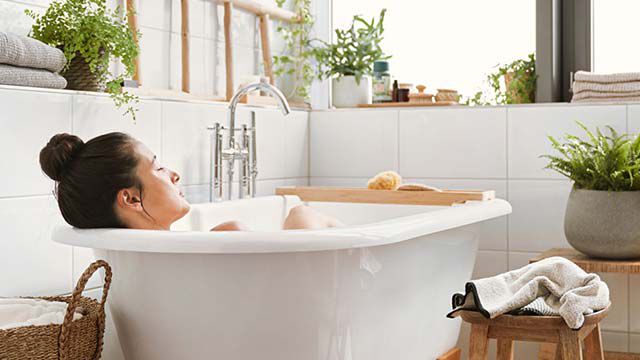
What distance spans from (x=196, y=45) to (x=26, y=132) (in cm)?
112

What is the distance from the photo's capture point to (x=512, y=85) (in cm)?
325

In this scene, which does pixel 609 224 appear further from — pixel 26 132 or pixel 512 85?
pixel 26 132

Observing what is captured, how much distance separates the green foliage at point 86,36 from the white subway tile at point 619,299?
1740 mm

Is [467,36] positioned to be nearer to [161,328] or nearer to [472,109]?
[472,109]

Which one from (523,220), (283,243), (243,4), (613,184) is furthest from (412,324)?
(243,4)

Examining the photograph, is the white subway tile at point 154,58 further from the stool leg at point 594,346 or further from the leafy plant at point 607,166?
the stool leg at point 594,346

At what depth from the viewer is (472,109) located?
3.05 m

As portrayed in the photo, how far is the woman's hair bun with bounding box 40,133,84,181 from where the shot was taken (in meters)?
1.75

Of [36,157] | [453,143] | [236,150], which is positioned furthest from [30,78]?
[453,143]

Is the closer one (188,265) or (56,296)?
(188,265)

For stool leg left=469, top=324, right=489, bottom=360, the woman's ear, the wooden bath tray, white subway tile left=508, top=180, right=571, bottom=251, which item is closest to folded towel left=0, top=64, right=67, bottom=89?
the woman's ear

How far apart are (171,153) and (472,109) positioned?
3.94ft

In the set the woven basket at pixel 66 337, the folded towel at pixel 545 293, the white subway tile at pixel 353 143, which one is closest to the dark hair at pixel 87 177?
the woven basket at pixel 66 337

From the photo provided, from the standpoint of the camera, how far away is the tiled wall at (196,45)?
2729mm
